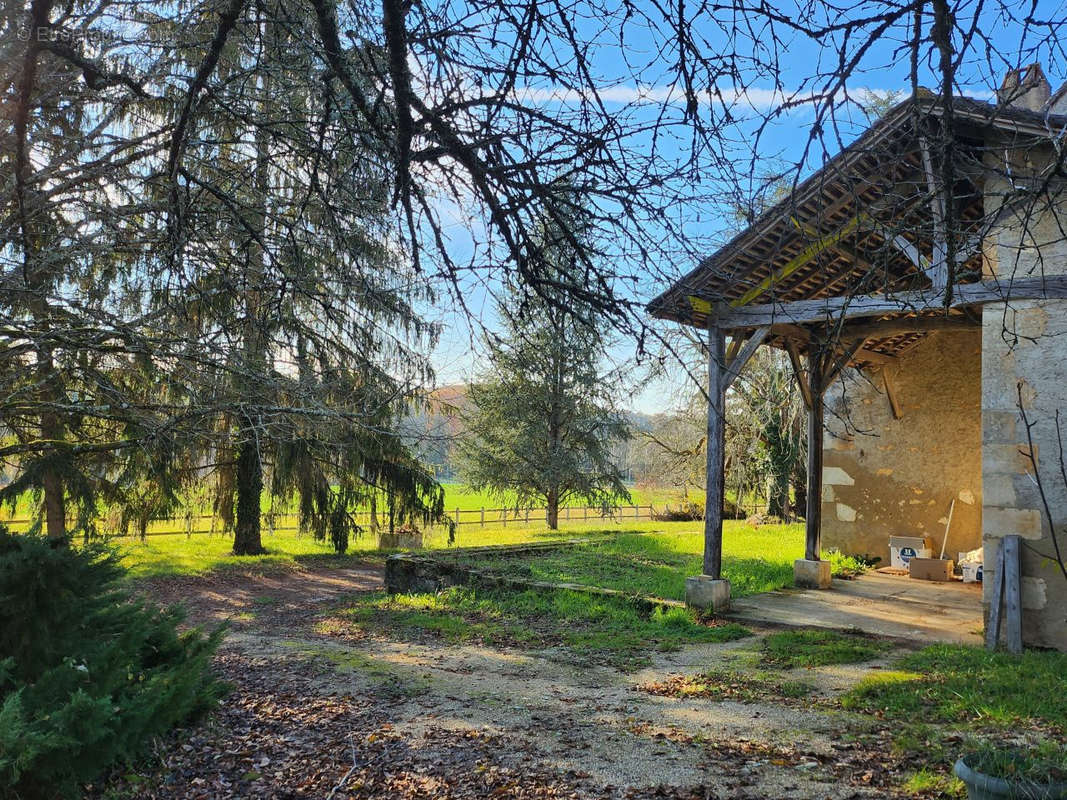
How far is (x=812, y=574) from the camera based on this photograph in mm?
10688

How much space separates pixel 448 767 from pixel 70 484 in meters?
6.09

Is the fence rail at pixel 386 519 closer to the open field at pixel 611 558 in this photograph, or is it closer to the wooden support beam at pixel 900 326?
the open field at pixel 611 558

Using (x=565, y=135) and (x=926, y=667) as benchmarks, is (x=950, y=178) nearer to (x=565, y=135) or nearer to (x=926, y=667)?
(x=565, y=135)

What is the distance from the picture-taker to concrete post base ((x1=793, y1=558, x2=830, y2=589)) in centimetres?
1065

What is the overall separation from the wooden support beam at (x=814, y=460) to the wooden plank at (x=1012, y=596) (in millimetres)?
3551

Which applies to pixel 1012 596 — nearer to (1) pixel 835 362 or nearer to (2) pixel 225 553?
(1) pixel 835 362

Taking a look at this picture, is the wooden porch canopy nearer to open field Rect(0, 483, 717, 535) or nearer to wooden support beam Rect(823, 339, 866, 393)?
wooden support beam Rect(823, 339, 866, 393)

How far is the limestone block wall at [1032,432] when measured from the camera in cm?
702

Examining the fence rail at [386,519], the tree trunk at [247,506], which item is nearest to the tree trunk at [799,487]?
the fence rail at [386,519]

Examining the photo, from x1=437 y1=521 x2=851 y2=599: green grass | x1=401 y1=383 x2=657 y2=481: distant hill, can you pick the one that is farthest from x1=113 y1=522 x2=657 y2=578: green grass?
x1=437 y1=521 x2=851 y2=599: green grass

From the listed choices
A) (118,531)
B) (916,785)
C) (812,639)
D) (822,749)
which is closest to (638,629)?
(812,639)

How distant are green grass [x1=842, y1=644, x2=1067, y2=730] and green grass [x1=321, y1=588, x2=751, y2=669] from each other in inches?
78.8

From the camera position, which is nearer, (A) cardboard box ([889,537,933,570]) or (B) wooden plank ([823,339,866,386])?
(B) wooden plank ([823,339,866,386])

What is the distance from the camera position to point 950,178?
2322mm
